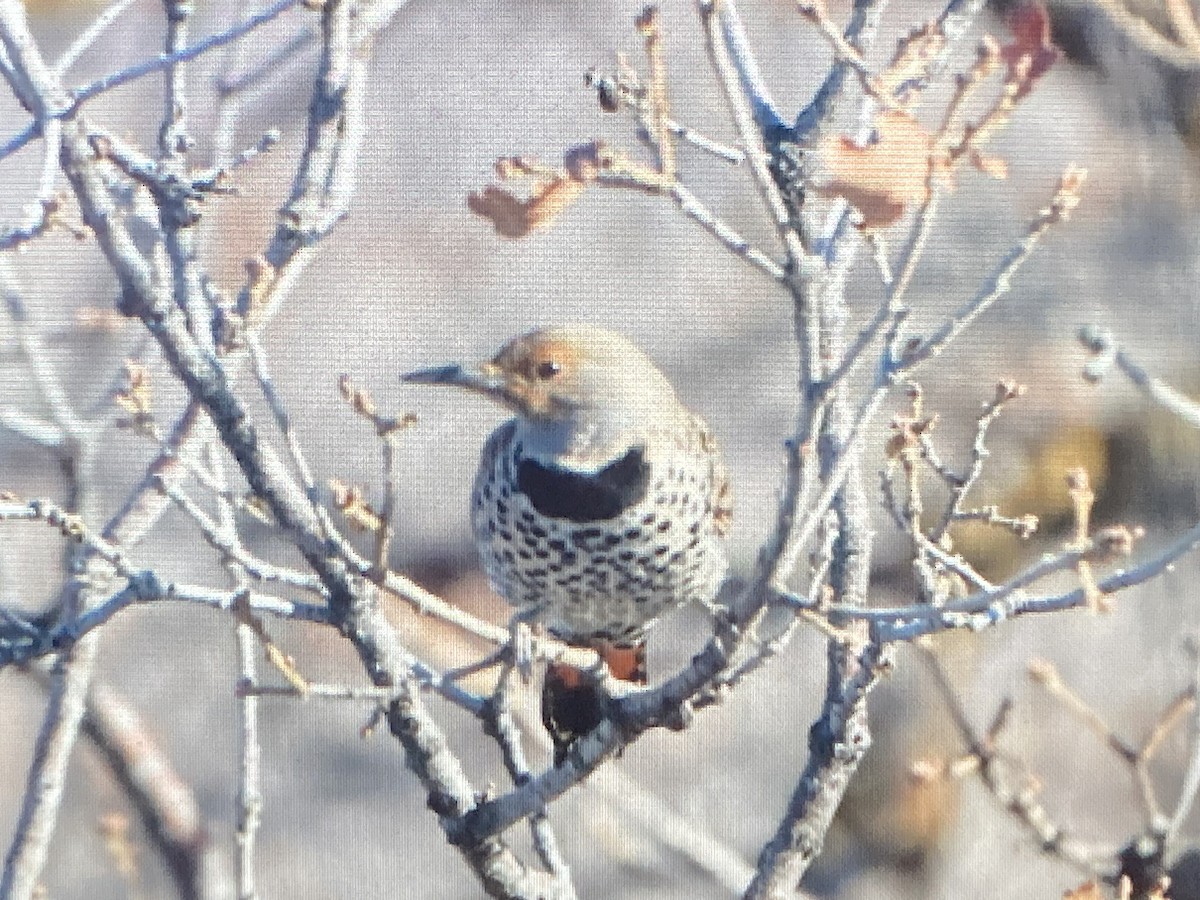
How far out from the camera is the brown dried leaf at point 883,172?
0.80 metres

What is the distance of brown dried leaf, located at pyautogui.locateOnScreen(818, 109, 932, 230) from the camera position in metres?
0.80

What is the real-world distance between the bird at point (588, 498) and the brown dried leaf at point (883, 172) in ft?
2.46

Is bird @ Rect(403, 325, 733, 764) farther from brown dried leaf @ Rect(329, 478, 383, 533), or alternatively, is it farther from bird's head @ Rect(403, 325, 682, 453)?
brown dried leaf @ Rect(329, 478, 383, 533)

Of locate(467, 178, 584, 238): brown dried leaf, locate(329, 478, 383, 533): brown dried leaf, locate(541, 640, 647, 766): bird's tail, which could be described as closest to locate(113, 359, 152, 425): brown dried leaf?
locate(329, 478, 383, 533): brown dried leaf

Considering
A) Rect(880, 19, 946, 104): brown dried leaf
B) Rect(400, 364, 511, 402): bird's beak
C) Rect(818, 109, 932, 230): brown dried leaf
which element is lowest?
Rect(400, 364, 511, 402): bird's beak

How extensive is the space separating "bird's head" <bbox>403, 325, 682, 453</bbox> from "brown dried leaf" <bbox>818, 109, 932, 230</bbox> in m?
0.74

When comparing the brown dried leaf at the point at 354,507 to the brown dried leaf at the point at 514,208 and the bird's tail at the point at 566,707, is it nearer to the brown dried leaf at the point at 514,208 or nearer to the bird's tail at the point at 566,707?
the brown dried leaf at the point at 514,208

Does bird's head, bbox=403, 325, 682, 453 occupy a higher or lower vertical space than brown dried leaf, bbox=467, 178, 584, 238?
lower

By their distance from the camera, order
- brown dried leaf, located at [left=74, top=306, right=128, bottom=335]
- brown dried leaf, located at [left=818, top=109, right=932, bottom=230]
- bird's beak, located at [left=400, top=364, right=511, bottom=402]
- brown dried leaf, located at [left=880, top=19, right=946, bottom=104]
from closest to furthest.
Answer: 1. brown dried leaf, located at [left=818, top=109, right=932, bottom=230]
2. brown dried leaf, located at [left=880, top=19, right=946, bottom=104]
3. bird's beak, located at [left=400, top=364, right=511, bottom=402]
4. brown dried leaf, located at [left=74, top=306, right=128, bottom=335]

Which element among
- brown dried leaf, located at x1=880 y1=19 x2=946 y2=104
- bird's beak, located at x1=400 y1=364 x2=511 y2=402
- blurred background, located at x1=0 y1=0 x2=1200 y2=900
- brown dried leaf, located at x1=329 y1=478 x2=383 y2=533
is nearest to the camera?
brown dried leaf, located at x1=880 y1=19 x2=946 y2=104

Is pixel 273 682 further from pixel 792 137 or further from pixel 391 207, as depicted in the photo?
pixel 792 137

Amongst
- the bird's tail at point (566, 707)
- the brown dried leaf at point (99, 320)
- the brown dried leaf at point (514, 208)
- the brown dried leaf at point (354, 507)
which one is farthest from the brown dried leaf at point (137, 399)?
the brown dried leaf at point (99, 320)

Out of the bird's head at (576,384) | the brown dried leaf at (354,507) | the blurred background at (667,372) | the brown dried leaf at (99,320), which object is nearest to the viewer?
the brown dried leaf at (354,507)

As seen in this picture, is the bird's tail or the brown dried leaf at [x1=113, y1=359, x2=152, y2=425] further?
the bird's tail
